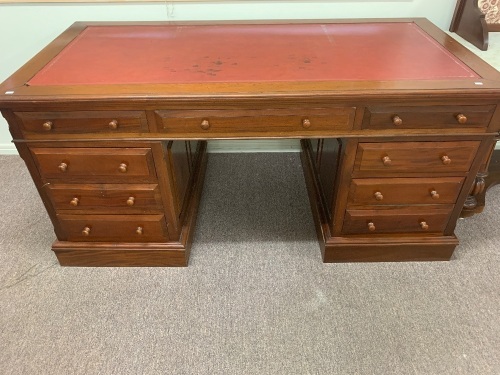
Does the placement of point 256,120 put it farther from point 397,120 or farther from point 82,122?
point 82,122

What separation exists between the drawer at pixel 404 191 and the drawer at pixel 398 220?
0.04m

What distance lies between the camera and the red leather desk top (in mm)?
1314

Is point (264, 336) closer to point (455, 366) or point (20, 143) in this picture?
point (455, 366)

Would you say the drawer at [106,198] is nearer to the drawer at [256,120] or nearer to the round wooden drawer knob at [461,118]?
the drawer at [256,120]

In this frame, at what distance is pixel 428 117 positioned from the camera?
4.23ft

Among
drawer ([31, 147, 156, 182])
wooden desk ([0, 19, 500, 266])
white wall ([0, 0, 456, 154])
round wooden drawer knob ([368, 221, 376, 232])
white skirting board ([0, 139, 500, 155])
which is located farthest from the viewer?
white skirting board ([0, 139, 500, 155])

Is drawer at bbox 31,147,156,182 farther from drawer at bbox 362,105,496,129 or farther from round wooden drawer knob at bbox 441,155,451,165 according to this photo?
round wooden drawer knob at bbox 441,155,451,165

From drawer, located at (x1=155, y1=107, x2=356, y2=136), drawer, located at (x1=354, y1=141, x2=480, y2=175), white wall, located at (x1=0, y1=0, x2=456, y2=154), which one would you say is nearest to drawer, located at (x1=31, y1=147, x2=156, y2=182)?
drawer, located at (x1=155, y1=107, x2=356, y2=136)

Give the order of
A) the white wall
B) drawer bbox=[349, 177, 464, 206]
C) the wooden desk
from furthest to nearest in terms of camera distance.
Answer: the white wall
drawer bbox=[349, 177, 464, 206]
the wooden desk

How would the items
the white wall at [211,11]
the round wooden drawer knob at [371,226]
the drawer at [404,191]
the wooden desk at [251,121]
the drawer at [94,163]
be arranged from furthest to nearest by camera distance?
the white wall at [211,11] → the round wooden drawer knob at [371,226] → the drawer at [404,191] → the drawer at [94,163] → the wooden desk at [251,121]

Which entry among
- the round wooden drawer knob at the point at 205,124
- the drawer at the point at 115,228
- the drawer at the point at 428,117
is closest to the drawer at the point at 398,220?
the drawer at the point at 428,117

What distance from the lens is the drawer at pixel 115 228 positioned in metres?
1.53

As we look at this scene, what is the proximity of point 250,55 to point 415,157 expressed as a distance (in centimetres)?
71

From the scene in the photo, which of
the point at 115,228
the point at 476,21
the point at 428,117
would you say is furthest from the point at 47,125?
the point at 476,21
